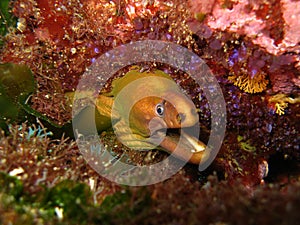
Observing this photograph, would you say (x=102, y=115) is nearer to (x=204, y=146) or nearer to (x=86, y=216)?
(x=204, y=146)

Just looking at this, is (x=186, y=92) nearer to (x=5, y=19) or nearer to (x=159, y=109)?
(x=159, y=109)

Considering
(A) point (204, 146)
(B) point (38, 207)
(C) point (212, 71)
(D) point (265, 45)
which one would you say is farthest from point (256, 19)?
(B) point (38, 207)

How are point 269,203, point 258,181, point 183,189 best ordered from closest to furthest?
point 269,203 < point 183,189 < point 258,181

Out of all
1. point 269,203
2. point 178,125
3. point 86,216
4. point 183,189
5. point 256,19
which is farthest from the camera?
point 178,125

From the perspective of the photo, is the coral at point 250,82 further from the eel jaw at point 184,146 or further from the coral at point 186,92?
the eel jaw at point 184,146

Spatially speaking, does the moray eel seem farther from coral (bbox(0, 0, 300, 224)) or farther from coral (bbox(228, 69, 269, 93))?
coral (bbox(228, 69, 269, 93))

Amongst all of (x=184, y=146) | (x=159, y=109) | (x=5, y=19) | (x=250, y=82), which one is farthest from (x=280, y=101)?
(x=5, y=19)

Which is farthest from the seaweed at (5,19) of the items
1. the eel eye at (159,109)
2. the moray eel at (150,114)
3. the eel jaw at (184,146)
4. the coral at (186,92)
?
the eel jaw at (184,146)

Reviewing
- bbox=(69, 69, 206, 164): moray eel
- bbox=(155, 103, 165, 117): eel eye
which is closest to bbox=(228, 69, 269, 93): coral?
bbox=(69, 69, 206, 164): moray eel
